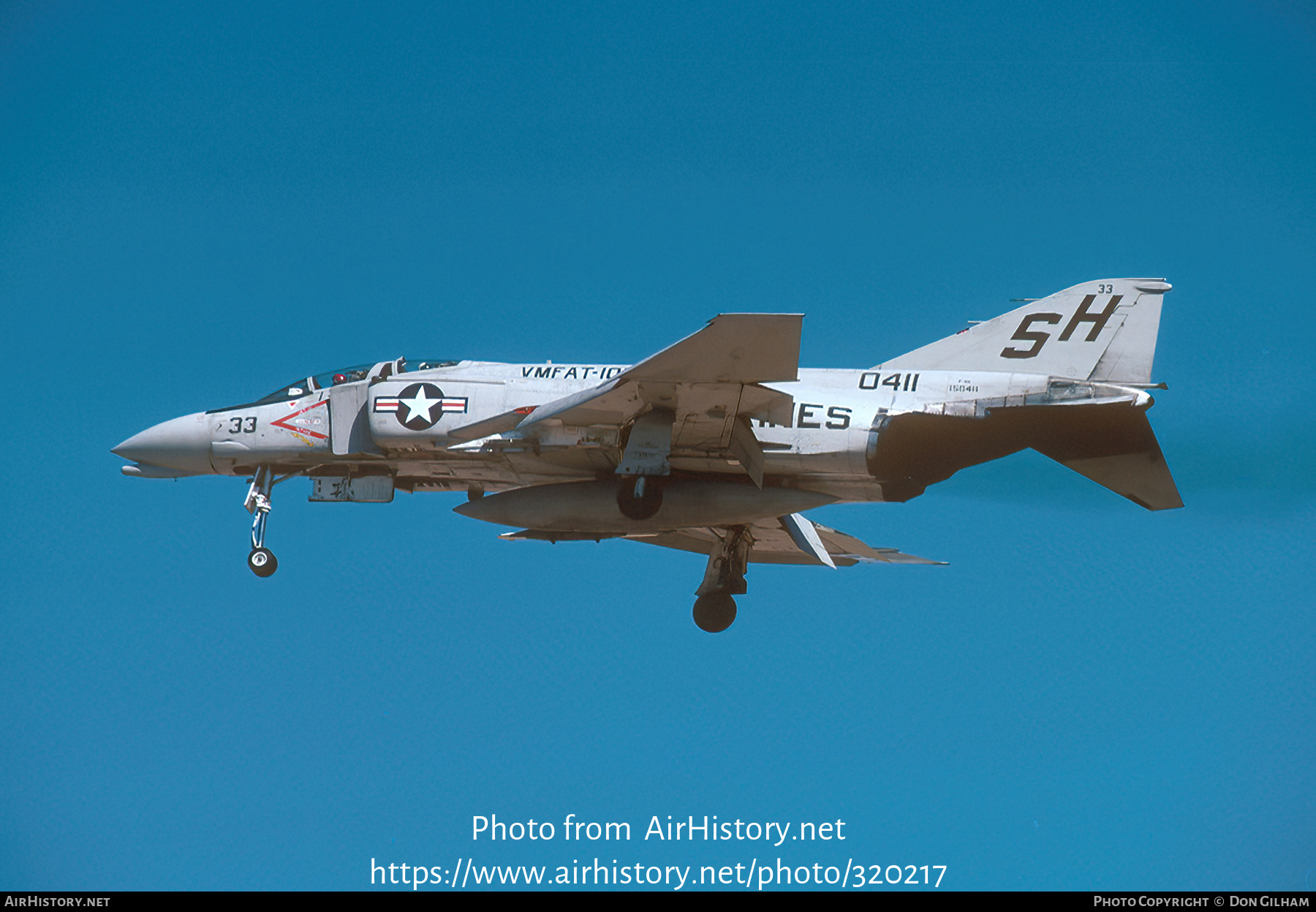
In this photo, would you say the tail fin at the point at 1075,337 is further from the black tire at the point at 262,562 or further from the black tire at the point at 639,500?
the black tire at the point at 262,562

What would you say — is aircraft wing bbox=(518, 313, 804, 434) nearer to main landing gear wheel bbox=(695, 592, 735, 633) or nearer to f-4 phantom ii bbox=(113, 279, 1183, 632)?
f-4 phantom ii bbox=(113, 279, 1183, 632)

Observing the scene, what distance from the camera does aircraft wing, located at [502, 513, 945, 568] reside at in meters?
24.1

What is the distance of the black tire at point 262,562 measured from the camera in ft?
70.0

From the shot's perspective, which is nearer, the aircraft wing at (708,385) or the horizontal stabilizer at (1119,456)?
the aircraft wing at (708,385)

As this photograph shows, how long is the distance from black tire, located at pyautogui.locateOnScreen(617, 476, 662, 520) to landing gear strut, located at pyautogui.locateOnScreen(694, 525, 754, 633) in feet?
9.53

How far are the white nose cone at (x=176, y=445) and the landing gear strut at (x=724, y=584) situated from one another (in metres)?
8.04

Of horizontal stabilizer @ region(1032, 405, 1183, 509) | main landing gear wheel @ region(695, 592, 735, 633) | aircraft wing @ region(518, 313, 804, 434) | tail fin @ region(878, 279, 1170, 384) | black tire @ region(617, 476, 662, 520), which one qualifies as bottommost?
main landing gear wheel @ region(695, 592, 735, 633)

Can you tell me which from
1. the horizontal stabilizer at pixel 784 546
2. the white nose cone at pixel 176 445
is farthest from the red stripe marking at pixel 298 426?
the horizontal stabilizer at pixel 784 546


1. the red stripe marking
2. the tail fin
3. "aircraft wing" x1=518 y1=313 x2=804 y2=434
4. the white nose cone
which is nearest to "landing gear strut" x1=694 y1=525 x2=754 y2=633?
"aircraft wing" x1=518 y1=313 x2=804 y2=434

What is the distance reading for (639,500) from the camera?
19.9 meters

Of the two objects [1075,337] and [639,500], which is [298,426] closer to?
[639,500]

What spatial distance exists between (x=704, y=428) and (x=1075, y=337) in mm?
5334

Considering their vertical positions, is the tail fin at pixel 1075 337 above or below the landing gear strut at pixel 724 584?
above

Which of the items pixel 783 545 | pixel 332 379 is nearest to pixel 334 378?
pixel 332 379
